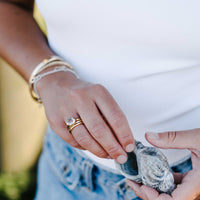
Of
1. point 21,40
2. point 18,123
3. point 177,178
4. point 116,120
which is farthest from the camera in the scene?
point 18,123

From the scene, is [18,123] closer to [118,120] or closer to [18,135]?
[18,135]

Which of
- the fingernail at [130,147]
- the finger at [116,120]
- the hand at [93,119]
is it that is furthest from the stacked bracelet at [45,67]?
the fingernail at [130,147]

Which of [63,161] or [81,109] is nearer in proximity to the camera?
[81,109]

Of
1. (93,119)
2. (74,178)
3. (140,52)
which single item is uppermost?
(140,52)

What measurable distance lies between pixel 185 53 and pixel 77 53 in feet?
1.19

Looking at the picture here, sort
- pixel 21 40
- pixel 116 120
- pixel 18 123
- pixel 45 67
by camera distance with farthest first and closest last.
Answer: pixel 18 123
pixel 21 40
pixel 45 67
pixel 116 120

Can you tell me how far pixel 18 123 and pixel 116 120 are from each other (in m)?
2.04

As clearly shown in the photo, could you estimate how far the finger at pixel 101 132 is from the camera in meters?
0.88

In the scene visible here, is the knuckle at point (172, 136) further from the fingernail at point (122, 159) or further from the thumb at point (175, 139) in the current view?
the fingernail at point (122, 159)

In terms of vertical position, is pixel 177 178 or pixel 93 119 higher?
pixel 93 119

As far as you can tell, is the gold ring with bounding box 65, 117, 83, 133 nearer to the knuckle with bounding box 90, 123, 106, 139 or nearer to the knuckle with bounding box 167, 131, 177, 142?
the knuckle with bounding box 90, 123, 106, 139

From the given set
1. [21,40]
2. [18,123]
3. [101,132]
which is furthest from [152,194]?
[18,123]

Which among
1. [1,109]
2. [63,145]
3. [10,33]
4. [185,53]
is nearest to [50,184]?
[63,145]

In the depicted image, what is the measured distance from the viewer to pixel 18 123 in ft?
9.11
